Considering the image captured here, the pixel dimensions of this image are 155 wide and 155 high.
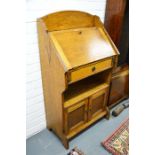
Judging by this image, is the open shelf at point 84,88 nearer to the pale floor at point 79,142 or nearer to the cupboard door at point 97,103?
the cupboard door at point 97,103

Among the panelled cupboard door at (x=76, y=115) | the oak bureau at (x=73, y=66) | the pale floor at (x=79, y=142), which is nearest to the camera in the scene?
the oak bureau at (x=73, y=66)

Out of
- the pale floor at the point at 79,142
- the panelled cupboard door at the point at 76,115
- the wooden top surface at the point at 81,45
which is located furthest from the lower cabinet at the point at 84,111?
the wooden top surface at the point at 81,45

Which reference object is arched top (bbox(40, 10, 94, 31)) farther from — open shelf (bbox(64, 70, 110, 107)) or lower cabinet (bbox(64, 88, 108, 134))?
lower cabinet (bbox(64, 88, 108, 134))

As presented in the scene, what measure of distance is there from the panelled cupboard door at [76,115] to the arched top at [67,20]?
0.76 metres

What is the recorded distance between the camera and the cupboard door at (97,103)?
5.84 ft

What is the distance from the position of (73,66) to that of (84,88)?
1.78ft

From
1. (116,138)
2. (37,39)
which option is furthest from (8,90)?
(116,138)

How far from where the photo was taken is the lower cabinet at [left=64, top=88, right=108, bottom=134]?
1.62 metres

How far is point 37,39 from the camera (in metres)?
1.48

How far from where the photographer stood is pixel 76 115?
5.58 feet

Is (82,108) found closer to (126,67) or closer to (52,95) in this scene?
(52,95)

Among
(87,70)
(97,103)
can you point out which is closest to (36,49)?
(87,70)

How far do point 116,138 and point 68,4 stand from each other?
1531 millimetres

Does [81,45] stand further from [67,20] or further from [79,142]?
[79,142]
